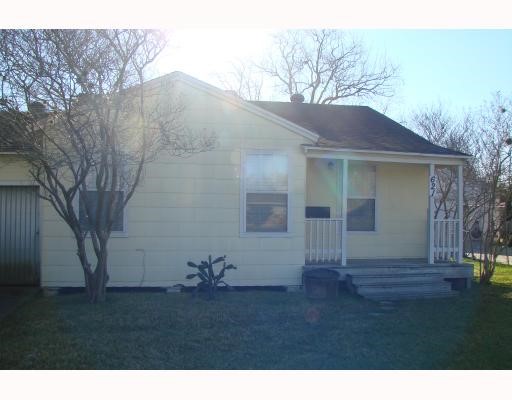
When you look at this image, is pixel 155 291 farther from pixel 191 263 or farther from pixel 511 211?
pixel 511 211

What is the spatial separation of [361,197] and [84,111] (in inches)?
265

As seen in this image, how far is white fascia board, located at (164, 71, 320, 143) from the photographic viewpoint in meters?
9.43

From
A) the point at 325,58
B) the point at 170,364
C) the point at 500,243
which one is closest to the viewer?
the point at 170,364

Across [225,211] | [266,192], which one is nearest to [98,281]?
[225,211]

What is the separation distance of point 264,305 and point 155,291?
2391 mm

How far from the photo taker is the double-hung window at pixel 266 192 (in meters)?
9.84

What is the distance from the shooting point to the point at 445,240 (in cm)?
1120

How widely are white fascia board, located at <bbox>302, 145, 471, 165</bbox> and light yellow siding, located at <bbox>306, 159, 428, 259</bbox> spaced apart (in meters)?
1.04

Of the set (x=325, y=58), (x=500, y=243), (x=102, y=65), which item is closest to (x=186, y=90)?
(x=102, y=65)

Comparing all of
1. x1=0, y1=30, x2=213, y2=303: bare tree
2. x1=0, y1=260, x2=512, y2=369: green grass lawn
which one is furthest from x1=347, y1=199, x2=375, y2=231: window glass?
x1=0, y1=30, x2=213, y2=303: bare tree

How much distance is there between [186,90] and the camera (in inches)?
376

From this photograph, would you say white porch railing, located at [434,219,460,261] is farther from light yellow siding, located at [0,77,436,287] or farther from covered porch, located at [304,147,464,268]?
light yellow siding, located at [0,77,436,287]

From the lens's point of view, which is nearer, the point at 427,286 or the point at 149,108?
the point at 149,108

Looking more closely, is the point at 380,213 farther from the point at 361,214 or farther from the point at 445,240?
the point at 445,240
